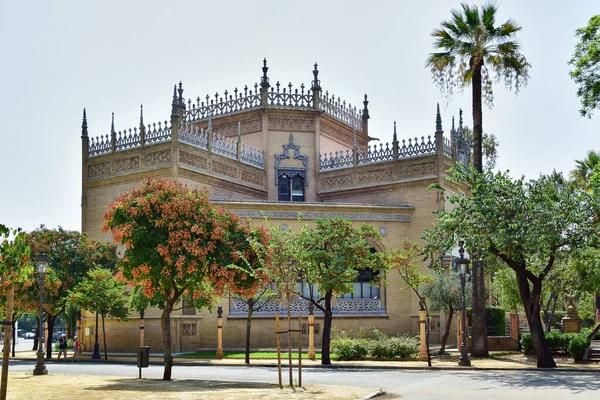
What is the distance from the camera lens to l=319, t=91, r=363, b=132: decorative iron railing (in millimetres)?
46250

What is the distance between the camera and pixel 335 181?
44906mm

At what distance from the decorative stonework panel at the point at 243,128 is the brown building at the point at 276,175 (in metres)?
0.06

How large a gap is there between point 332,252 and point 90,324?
1585 cm

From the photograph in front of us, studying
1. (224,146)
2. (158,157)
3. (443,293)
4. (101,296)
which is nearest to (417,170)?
(443,293)

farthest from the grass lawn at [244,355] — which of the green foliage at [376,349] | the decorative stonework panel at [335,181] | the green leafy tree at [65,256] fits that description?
the decorative stonework panel at [335,181]

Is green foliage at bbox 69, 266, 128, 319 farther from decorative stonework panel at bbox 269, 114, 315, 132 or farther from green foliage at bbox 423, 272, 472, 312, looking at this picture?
green foliage at bbox 423, 272, 472, 312

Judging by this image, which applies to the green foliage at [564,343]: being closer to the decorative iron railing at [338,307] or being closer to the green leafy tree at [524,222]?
the green leafy tree at [524,222]

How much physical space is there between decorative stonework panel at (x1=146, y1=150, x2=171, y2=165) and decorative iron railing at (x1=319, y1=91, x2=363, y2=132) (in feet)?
36.0

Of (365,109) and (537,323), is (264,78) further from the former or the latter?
(537,323)

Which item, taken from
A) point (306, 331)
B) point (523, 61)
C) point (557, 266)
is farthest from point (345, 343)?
point (523, 61)

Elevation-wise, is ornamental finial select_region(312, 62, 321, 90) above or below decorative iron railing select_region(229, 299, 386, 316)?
above

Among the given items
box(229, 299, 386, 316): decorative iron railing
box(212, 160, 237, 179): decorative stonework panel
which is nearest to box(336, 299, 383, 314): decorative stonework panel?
box(229, 299, 386, 316): decorative iron railing

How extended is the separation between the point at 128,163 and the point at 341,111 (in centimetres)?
1449

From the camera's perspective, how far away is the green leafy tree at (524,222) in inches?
974
